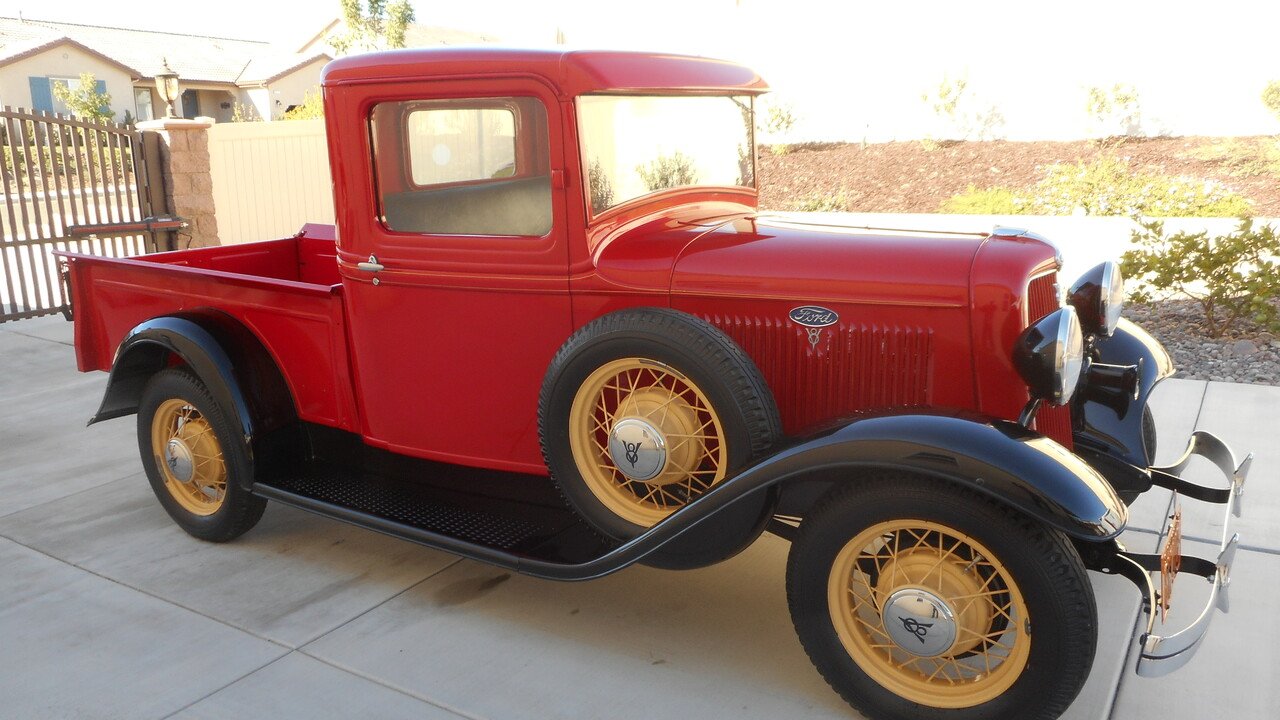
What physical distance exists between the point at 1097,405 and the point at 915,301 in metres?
1.11

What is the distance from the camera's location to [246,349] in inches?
146

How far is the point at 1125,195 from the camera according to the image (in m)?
11.6

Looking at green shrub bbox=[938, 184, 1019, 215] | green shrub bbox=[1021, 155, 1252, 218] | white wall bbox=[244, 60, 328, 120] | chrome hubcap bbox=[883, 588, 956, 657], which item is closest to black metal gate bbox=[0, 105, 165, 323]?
chrome hubcap bbox=[883, 588, 956, 657]

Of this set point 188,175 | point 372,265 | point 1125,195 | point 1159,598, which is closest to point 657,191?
point 372,265

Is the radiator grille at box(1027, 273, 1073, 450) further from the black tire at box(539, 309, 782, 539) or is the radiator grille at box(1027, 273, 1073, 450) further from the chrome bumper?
the black tire at box(539, 309, 782, 539)

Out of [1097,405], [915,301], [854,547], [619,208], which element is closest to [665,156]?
[619,208]

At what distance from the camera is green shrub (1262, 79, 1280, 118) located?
12234mm

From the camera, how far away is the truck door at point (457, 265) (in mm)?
3092

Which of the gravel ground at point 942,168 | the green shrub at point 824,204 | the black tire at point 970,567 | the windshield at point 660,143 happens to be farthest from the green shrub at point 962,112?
the black tire at point 970,567

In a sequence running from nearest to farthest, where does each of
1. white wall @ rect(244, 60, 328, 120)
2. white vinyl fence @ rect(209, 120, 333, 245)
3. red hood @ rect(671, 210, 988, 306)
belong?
red hood @ rect(671, 210, 988, 306) → white vinyl fence @ rect(209, 120, 333, 245) → white wall @ rect(244, 60, 328, 120)

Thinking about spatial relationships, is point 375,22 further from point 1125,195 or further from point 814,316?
point 814,316

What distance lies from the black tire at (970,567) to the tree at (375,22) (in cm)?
4085

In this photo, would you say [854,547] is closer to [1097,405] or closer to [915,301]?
[915,301]

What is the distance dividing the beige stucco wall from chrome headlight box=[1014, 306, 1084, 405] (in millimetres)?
40595
